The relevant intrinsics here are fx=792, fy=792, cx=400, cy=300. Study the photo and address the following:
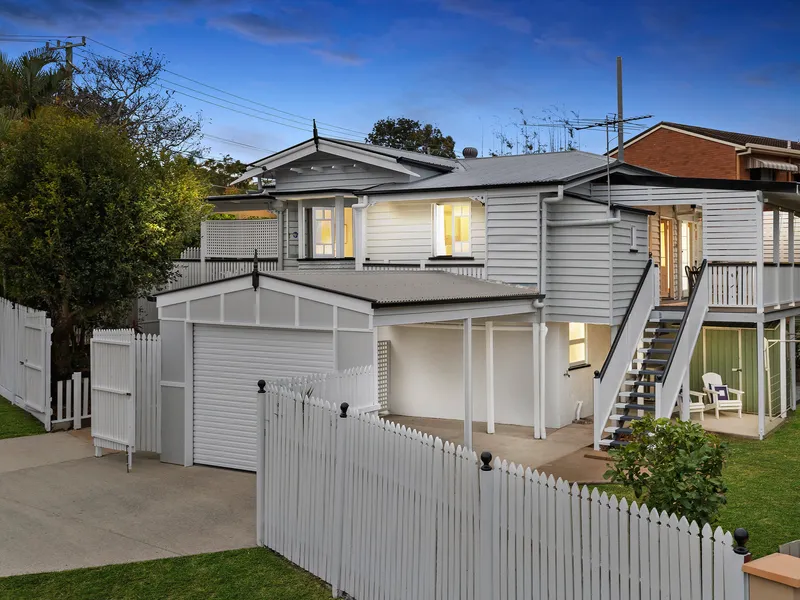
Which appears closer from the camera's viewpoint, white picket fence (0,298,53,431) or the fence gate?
the fence gate

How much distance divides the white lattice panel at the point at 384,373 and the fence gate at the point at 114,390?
742cm

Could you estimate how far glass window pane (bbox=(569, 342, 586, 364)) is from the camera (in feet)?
63.8

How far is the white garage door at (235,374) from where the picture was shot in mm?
13445

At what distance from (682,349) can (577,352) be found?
338 cm

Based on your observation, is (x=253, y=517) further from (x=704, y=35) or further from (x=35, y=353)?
(x=704, y=35)

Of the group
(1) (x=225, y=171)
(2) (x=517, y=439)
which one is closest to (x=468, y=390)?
(2) (x=517, y=439)

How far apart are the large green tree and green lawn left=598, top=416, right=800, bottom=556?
1147 cm

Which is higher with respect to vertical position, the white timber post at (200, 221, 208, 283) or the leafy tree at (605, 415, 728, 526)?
the white timber post at (200, 221, 208, 283)

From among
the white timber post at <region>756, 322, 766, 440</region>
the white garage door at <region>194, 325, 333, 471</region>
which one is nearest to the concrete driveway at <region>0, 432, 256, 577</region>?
the white garage door at <region>194, 325, 333, 471</region>

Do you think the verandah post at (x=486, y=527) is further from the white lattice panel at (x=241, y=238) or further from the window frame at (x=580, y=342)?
the white lattice panel at (x=241, y=238)

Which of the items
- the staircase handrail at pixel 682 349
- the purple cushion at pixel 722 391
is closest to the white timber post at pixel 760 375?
the staircase handrail at pixel 682 349

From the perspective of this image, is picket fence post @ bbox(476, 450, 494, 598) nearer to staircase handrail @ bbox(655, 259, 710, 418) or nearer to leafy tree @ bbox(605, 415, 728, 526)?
leafy tree @ bbox(605, 415, 728, 526)

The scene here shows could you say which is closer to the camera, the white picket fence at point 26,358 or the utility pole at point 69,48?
the white picket fence at point 26,358

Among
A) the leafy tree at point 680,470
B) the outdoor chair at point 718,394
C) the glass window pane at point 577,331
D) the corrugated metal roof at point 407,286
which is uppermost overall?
the corrugated metal roof at point 407,286
